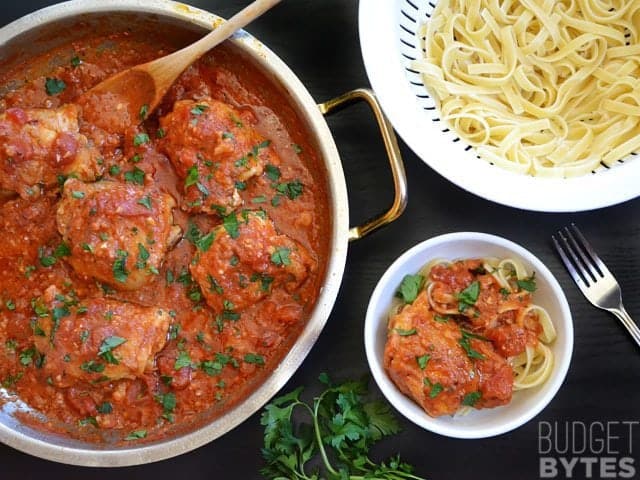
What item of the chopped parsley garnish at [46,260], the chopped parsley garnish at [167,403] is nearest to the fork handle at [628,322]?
the chopped parsley garnish at [167,403]

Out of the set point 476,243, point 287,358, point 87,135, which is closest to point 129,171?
point 87,135

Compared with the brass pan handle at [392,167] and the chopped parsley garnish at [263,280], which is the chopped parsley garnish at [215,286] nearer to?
the chopped parsley garnish at [263,280]

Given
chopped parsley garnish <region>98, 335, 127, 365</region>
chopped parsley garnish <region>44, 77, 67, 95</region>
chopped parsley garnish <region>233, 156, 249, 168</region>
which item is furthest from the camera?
chopped parsley garnish <region>44, 77, 67, 95</region>

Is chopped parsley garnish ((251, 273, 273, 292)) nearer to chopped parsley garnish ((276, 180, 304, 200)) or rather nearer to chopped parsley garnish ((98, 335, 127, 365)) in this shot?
chopped parsley garnish ((276, 180, 304, 200))

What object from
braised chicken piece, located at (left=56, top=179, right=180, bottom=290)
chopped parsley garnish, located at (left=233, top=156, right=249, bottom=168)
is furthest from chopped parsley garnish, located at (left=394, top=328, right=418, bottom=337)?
braised chicken piece, located at (left=56, top=179, right=180, bottom=290)

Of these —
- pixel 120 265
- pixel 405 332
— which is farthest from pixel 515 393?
Answer: pixel 120 265
